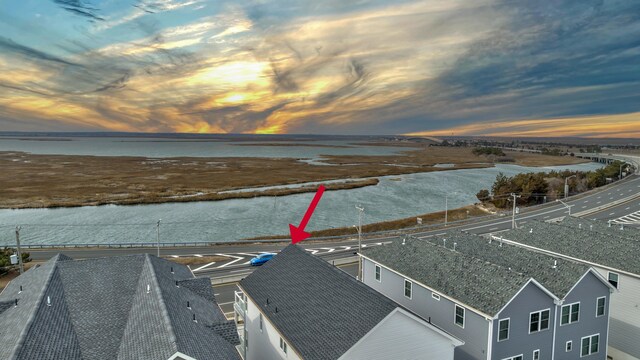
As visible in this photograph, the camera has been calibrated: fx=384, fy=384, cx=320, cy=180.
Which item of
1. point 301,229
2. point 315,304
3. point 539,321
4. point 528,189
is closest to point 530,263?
point 539,321

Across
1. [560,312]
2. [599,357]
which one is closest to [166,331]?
[560,312]

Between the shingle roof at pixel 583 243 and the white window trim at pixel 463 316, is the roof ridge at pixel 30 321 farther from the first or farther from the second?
the shingle roof at pixel 583 243

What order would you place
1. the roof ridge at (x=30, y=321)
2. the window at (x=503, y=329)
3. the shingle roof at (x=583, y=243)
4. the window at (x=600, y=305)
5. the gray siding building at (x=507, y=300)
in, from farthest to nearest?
1. the shingle roof at (x=583, y=243)
2. the window at (x=600, y=305)
3. the gray siding building at (x=507, y=300)
4. the window at (x=503, y=329)
5. the roof ridge at (x=30, y=321)

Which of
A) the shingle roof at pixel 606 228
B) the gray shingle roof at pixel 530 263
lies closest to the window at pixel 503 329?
the gray shingle roof at pixel 530 263

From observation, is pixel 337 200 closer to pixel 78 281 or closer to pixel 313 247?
pixel 313 247

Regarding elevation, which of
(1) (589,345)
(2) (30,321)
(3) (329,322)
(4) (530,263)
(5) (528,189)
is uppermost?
(2) (30,321)

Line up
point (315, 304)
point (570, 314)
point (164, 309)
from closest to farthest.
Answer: point (164, 309)
point (315, 304)
point (570, 314)

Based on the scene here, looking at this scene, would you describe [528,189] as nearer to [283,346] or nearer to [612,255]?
[612,255]
